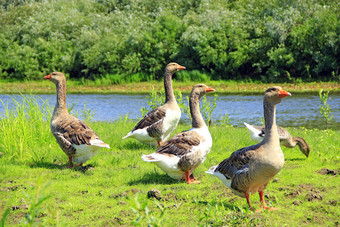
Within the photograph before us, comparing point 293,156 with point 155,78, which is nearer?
point 293,156

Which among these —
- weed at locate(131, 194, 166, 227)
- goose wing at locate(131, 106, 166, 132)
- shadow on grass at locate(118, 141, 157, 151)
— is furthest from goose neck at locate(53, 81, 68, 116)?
weed at locate(131, 194, 166, 227)

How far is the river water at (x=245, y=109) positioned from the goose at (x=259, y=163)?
9.56 metres

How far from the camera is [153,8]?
4375cm

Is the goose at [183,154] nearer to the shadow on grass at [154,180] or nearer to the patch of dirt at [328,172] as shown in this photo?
the shadow on grass at [154,180]

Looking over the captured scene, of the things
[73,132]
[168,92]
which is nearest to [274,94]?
[73,132]

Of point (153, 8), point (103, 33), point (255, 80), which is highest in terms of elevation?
point (153, 8)

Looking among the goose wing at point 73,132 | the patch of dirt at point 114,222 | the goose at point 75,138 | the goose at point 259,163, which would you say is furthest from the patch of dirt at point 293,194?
the goose wing at point 73,132

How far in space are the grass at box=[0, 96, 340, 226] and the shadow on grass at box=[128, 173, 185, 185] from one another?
2 centimetres

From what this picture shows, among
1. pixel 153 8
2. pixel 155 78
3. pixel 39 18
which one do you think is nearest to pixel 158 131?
pixel 155 78

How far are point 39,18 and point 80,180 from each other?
132ft

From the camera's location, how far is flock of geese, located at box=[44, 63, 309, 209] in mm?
5754

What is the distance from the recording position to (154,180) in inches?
311

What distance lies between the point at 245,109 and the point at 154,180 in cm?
1432

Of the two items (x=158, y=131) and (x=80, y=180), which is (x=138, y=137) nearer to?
(x=158, y=131)
